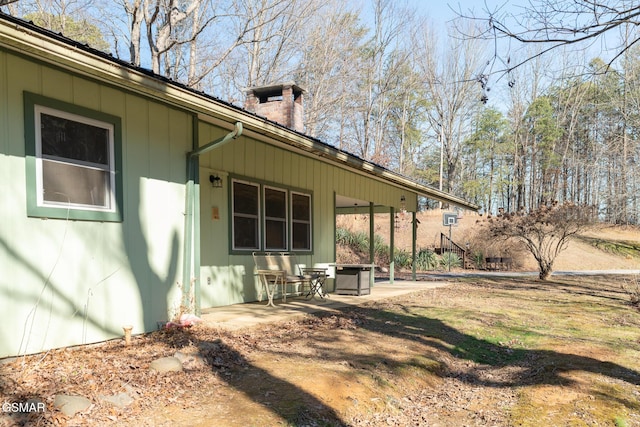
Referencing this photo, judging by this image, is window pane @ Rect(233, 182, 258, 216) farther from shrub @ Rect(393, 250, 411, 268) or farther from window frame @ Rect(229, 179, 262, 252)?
shrub @ Rect(393, 250, 411, 268)

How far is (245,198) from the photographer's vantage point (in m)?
7.72

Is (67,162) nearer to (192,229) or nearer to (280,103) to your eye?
(192,229)

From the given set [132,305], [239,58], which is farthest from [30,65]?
[239,58]

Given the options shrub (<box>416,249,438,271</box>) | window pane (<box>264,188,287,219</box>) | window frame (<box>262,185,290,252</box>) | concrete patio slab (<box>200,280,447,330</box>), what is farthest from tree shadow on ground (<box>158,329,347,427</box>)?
shrub (<box>416,249,438,271</box>)

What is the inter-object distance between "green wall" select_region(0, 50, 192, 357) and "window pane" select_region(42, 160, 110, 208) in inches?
8.7

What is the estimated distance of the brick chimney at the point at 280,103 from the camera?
10.1 metres

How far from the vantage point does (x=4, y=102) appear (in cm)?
386

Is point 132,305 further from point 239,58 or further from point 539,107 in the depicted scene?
point 539,107

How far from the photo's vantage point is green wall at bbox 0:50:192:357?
12.8 ft

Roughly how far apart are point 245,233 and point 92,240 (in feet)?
11.0

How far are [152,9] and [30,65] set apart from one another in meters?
12.8

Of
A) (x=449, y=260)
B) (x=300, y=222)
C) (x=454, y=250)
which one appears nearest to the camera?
(x=300, y=222)

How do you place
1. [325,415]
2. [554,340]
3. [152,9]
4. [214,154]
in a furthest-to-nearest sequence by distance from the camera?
[152,9], [214,154], [554,340], [325,415]

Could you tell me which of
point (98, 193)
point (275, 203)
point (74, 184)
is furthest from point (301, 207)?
point (74, 184)
